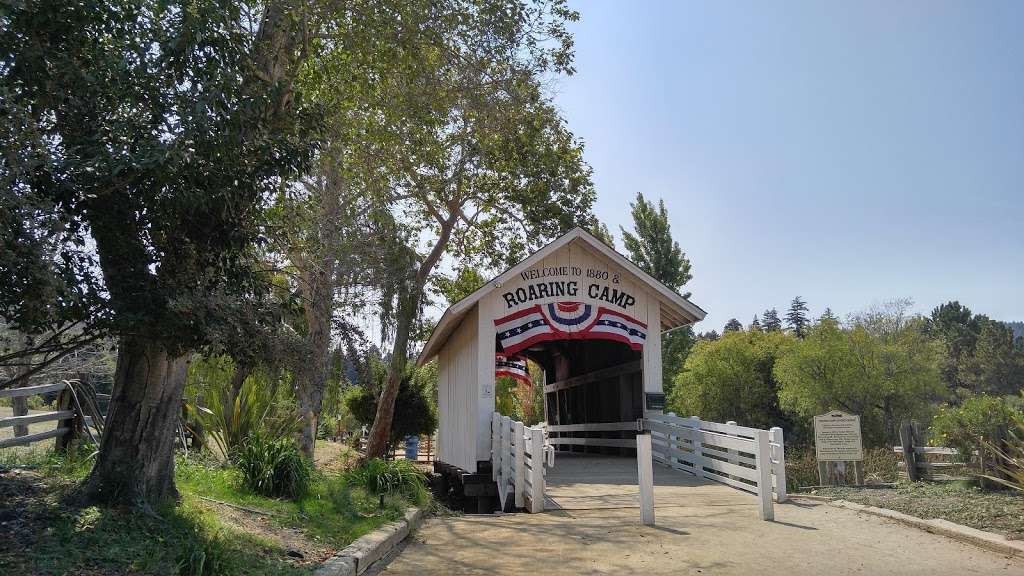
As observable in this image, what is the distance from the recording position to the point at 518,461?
429 inches

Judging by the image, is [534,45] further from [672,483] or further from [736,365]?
[736,365]

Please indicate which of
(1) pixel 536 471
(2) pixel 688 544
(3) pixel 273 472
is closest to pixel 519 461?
(1) pixel 536 471

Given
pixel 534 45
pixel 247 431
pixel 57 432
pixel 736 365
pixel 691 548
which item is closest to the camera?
pixel 691 548

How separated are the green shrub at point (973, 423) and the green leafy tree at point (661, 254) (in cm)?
2142

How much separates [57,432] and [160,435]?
344 centimetres

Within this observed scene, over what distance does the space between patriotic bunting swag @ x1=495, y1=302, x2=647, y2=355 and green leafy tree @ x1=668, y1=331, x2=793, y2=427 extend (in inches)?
858

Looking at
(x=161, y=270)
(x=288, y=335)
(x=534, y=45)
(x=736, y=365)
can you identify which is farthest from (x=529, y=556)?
(x=736, y=365)

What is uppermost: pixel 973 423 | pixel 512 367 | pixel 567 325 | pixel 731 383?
pixel 567 325

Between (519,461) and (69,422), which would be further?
(519,461)

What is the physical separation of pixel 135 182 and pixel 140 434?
251 cm

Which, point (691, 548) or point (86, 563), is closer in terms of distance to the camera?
point (86, 563)

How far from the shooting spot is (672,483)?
38.8ft

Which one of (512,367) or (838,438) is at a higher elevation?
(512,367)

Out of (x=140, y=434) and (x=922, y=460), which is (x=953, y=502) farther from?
(x=140, y=434)
